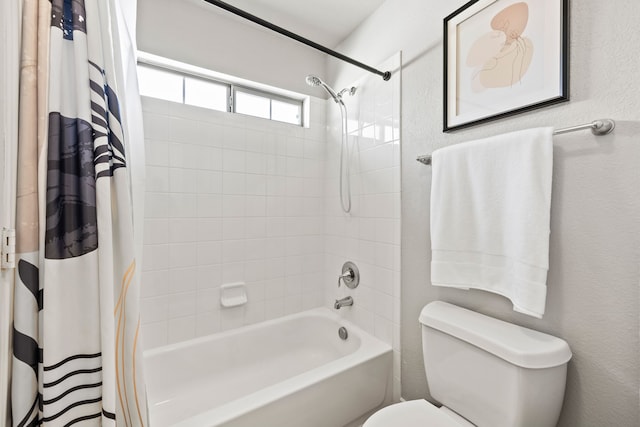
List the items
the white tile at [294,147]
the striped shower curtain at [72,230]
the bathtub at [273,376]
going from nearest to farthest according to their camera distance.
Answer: the striped shower curtain at [72,230] → the bathtub at [273,376] → the white tile at [294,147]

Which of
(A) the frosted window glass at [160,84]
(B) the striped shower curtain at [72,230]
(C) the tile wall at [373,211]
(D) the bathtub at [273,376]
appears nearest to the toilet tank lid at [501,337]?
(C) the tile wall at [373,211]

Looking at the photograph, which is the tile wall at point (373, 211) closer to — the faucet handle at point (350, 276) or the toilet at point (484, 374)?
the faucet handle at point (350, 276)

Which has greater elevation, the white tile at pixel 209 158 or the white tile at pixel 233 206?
the white tile at pixel 209 158

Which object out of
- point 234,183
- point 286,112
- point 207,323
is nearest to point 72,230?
point 234,183

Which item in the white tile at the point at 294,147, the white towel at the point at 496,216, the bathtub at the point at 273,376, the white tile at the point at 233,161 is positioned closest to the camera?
the white towel at the point at 496,216

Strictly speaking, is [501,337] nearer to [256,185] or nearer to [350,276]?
[350,276]

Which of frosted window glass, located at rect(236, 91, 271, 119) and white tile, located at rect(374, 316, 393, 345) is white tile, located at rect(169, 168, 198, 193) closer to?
frosted window glass, located at rect(236, 91, 271, 119)

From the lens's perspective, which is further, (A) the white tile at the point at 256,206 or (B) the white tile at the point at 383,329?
(A) the white tile at the point at 256,206

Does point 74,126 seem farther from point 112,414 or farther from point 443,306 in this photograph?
point 443,306

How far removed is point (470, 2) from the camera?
47.5 inches

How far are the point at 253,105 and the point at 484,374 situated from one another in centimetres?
202

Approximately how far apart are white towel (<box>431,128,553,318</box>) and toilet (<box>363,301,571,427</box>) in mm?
125

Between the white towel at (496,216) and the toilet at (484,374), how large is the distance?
0.41 feet

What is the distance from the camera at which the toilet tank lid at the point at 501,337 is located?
870 millimetres
